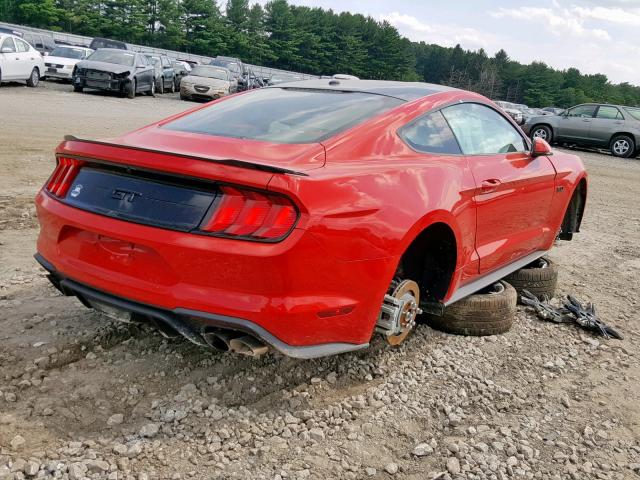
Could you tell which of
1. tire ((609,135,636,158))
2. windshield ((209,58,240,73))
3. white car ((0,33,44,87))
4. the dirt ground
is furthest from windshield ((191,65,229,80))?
the dirt ground

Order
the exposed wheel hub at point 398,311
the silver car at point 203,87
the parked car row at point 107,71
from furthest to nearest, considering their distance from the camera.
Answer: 1. the silver car at point 203,87
2. the parked car row at point 107,71
3. the exposed wheel hub at point 398,311

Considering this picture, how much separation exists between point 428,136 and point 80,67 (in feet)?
63.5

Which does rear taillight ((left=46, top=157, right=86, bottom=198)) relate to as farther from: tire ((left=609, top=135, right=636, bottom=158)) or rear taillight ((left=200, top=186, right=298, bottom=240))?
tire ((left=609, top=135, right=636, bottom=158))

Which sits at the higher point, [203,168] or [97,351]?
[203,168]

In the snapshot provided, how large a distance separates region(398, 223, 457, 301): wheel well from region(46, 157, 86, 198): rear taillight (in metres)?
1.76

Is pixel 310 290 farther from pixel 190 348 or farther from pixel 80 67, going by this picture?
pixel 80 67

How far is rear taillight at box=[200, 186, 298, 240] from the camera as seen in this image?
2568mm

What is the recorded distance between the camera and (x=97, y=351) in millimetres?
3348

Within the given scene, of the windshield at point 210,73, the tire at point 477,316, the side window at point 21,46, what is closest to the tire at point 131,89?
the side window at point 21,46

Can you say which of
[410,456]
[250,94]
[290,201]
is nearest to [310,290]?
[290,201]

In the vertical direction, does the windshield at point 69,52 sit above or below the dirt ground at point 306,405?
above

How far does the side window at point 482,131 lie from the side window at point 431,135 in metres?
0.09

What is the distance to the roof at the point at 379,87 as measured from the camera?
149 inches

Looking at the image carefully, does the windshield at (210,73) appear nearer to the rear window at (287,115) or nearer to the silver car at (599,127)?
the silver car at (599,127)
